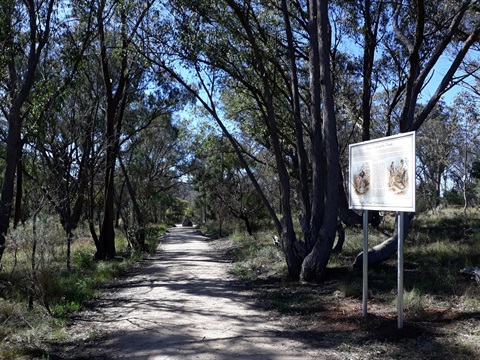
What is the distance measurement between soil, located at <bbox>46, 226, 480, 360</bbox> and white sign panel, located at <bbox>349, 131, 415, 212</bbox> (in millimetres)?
1872

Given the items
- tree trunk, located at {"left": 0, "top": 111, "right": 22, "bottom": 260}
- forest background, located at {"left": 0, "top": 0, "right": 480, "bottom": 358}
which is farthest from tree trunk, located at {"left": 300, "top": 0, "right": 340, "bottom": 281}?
tree trunk, located at {"left": 0, "top": 111, "right": 22, "bottom": 260}

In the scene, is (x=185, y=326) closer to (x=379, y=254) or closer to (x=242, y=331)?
(x=242, y=331)

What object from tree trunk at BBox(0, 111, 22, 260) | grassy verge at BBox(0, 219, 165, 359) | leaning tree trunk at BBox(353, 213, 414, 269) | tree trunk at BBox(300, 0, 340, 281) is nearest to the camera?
grassy verge at BBox(0, 219, 165, 359)

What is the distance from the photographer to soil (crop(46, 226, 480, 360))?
20.6ft

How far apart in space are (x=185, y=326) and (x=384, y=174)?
416cm

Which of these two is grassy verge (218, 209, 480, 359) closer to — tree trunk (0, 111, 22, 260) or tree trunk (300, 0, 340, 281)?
tree trunk (300, 0, 340, 281)

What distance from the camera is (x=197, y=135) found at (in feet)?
78.6

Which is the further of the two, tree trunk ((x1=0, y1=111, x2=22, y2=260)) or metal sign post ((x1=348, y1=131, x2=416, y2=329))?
tree trunk ((x1=0, y1=111, x2=22, y2=260))

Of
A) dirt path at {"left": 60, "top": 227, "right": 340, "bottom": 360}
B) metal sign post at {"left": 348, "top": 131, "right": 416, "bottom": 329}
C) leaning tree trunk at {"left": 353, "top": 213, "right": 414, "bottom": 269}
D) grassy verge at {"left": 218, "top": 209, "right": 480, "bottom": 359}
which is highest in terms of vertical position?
metal sign post at {"left": 348, "top": 131, "right": 416, "bottom": 329}

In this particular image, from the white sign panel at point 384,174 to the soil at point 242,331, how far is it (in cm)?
187

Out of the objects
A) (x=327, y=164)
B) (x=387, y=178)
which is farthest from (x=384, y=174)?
(x=327, y=164)

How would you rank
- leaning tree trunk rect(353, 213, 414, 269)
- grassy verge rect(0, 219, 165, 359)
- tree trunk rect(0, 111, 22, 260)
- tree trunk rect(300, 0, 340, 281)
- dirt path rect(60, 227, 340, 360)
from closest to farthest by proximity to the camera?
dirt path rect(60, 227, 340, 360)
grassy verge rect(0, 219, 165, 359)
tree trunk rect(300, 0, 340, 281)
tree trunk rect(0, 111, 22, 260)
leaning tree trunk rect(353, 213, 414, 269)

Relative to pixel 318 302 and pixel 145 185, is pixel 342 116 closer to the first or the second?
pixel 318 302

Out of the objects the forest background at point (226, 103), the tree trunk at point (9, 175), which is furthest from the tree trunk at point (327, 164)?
the tree trunk at point (9, 175)
